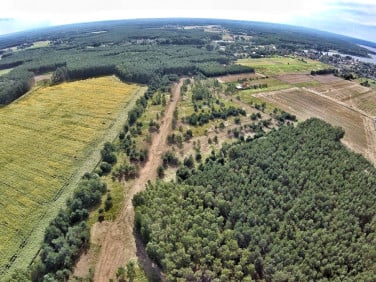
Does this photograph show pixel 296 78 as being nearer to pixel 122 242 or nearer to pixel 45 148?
pixel 45 148

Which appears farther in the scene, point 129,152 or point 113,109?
point 113,109

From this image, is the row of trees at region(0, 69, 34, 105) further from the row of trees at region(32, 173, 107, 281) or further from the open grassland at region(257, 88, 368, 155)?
the open grassland at region(257, 88, 368, 155)

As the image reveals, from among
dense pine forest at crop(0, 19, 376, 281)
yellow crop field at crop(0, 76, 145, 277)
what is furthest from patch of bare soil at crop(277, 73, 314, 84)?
yellow crop field at crop(0, 76, 145, 277)

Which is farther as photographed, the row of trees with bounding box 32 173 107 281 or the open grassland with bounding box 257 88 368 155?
the open grassland with bounding box 257 88 368 155

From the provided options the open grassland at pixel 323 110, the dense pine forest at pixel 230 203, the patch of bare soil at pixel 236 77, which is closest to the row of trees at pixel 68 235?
the dense pine forest at pixel 230 203

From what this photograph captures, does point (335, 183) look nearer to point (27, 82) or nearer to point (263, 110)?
point (263, 110)

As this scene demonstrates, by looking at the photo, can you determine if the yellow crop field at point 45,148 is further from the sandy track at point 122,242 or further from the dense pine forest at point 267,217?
the dense pine forest at point 267,217

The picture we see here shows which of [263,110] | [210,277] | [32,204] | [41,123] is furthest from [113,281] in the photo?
[263,110]
